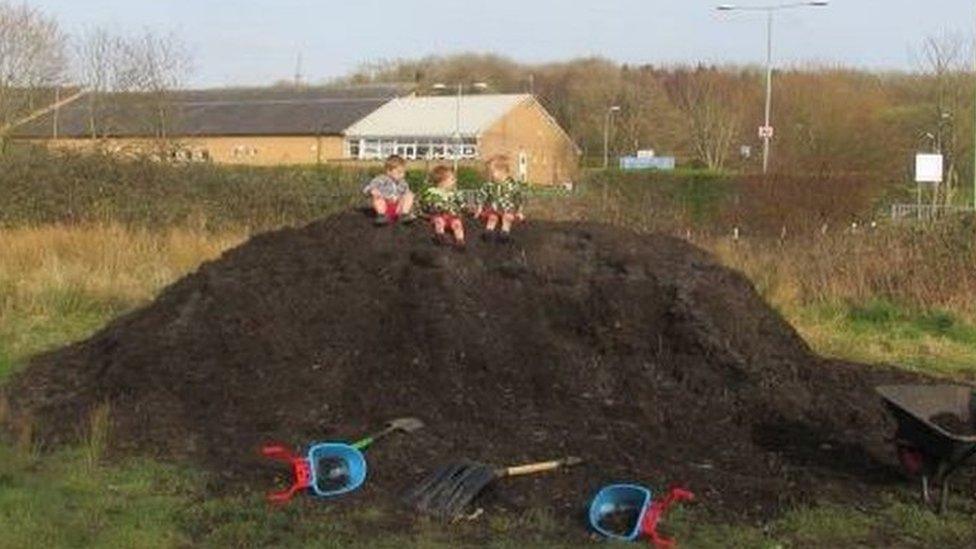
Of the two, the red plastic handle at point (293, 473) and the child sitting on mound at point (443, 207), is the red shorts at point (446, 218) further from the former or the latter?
the red plastic handle at point (293, 473)

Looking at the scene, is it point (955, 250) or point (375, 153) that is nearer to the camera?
point (955, 250)

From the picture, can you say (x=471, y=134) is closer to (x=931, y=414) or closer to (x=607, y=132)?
(x=607, y=132)

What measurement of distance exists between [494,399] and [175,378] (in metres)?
2.32

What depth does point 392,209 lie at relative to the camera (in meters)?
11.5

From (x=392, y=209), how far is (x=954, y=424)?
5366 millimetres

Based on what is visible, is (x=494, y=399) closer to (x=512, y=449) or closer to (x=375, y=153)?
(x=512, y=449)

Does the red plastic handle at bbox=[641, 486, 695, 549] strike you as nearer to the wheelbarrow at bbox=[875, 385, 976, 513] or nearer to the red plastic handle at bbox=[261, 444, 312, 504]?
the wheelbarrow at bbox=[875, 385, 976, 513]

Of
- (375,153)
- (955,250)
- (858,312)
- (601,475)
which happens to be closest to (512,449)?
(601,475)

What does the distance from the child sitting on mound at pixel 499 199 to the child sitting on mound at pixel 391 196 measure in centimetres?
64

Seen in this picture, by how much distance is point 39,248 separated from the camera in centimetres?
1903

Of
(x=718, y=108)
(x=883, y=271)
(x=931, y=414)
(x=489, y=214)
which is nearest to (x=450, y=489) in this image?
(x=931, y=414)

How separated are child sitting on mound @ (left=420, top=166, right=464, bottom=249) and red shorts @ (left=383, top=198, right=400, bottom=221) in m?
0.21

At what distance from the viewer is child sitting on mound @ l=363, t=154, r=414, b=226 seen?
11.4m

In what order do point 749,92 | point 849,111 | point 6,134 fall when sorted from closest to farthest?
1. point 6,134
2. point 849,111
3. point 749,92
